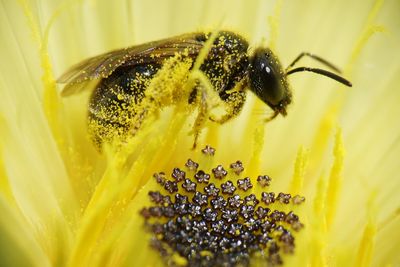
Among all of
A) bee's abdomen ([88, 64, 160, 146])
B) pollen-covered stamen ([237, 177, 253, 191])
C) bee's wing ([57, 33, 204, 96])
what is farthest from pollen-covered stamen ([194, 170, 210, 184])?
bee's wing ([57, 33, 204, 96])

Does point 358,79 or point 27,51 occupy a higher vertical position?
point 27,51

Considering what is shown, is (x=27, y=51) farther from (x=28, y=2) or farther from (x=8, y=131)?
(x=8, y=131)

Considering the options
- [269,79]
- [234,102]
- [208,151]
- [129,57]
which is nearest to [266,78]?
[269,79]

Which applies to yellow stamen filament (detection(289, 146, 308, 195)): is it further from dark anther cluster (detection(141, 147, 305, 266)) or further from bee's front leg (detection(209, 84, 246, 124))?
bee's front leg (detection(209, 84, 246, 124))

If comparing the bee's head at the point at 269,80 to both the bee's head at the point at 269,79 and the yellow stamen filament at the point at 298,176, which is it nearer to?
the bee's head at the point at 269,79

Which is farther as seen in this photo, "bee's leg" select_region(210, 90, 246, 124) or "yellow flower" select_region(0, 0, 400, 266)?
"bee's leg" select_region(210, 90, 246, 124)

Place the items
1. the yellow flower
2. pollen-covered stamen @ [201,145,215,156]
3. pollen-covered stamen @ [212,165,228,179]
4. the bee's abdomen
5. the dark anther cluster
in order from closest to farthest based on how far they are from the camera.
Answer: the dark anther cluster, the yellow flower, the bee's abdomen, pollen-covered stamen @ [212,165,228,179], pollen-covered stamen @ [201,145,215,156]

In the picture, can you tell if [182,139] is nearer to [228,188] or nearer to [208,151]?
[208,151]

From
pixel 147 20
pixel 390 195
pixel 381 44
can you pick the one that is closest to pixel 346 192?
pixel 390 195

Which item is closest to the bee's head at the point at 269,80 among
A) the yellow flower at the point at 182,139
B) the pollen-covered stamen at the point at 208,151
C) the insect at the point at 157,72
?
the insect at the point at 157,72
